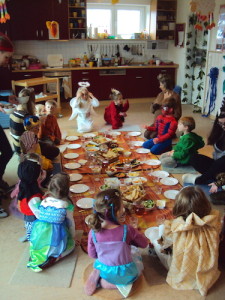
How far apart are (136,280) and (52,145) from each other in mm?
2480

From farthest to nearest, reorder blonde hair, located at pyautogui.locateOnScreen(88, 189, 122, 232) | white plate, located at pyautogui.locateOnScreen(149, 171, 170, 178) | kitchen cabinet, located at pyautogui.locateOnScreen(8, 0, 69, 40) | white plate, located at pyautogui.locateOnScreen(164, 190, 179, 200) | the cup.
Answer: kitchen cabinet, located at pyautogui.locateOnScreen(8, 0, 69, 40) → white plate, located at pyautogui.locateOnScreen(149, 171, 170, 178) → white plate, located at pyautogui.locateOnScreen(164, 190, 179, 200) → the cup → blonde hair, located at pyautogui.locateOnScreen(88, 189, 122, 232)

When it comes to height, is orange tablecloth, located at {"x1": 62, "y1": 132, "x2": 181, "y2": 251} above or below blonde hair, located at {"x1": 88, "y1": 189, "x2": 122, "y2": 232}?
below

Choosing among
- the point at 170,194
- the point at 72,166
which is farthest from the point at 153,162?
the point at 72,166

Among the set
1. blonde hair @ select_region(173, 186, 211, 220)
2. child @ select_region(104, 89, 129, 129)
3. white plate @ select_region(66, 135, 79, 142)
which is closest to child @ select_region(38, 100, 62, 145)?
white plate @ select_region(66, 135, 79, 142)

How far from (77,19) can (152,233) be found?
256 inches

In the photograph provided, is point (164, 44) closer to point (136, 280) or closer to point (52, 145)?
point (52, 145)

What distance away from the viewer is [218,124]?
360 centimetres

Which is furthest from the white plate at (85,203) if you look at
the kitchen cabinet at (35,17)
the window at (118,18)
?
the window at (118,18)

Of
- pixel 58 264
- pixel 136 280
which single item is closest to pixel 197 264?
pixel 136 280

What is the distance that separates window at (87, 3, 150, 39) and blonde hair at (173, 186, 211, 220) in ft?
22.9

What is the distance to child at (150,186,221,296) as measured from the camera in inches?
82.2

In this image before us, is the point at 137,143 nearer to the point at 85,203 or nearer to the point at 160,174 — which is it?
the point at 160,174

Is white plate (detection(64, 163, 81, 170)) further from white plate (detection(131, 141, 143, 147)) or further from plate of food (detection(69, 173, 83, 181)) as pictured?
white plate (detection(131, 141, 143, 147))

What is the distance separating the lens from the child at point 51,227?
92.1 inches
